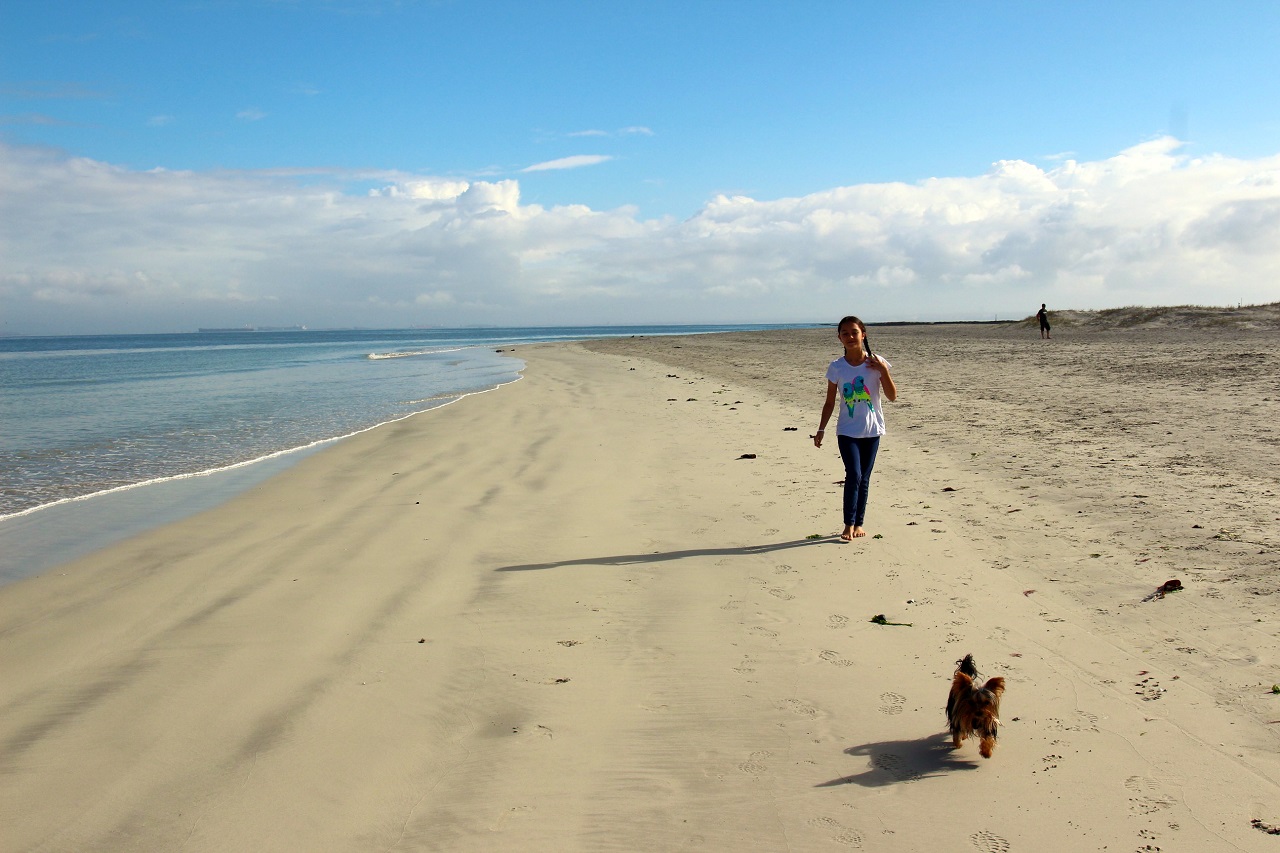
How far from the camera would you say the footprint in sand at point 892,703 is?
369 centimetres

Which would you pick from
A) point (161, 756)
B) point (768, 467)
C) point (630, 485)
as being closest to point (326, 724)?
point (161, 756)

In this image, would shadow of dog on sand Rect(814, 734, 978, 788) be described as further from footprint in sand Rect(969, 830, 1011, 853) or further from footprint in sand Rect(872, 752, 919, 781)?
footprint in sand Rect(969, 830, 1011, 853)

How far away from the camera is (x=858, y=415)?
261 inches

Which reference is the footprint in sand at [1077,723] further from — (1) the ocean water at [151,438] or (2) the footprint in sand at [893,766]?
(1) the ocean water at [151,438]

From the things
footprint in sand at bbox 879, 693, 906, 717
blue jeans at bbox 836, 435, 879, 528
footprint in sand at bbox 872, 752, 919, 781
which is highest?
blue jeans at bbox 836, 435, 879, 528

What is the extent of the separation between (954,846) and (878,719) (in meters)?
0.88

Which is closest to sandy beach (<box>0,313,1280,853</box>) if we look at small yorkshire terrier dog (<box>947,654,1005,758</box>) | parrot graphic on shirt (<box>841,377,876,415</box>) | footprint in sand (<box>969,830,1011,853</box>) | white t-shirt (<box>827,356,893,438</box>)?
footprint in sand (<box>969,830,1011,853</box>)

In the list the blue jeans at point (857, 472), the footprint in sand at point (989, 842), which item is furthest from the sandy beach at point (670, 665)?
the blue jeans at point (857, 472)

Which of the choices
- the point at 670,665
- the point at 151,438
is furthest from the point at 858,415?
the point at 151,438

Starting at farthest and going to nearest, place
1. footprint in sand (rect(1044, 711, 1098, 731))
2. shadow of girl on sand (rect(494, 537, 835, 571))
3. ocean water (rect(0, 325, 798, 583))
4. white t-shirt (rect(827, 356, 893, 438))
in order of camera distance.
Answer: ocean water (rect(0, 325, 798, 583)) < white t-shirt (rect(827, 356, 893, 438)) < shadow of girl on sand (rect(494, 537, 835, 571)) < footprint in sand (rect(1044, 711, 1098, 731))

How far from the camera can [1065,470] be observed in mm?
8320

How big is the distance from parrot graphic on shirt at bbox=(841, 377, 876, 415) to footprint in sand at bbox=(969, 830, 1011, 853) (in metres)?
4.20

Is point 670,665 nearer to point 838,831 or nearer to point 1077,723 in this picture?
point 838,831

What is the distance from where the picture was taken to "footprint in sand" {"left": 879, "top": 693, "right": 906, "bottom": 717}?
369 centimetres
